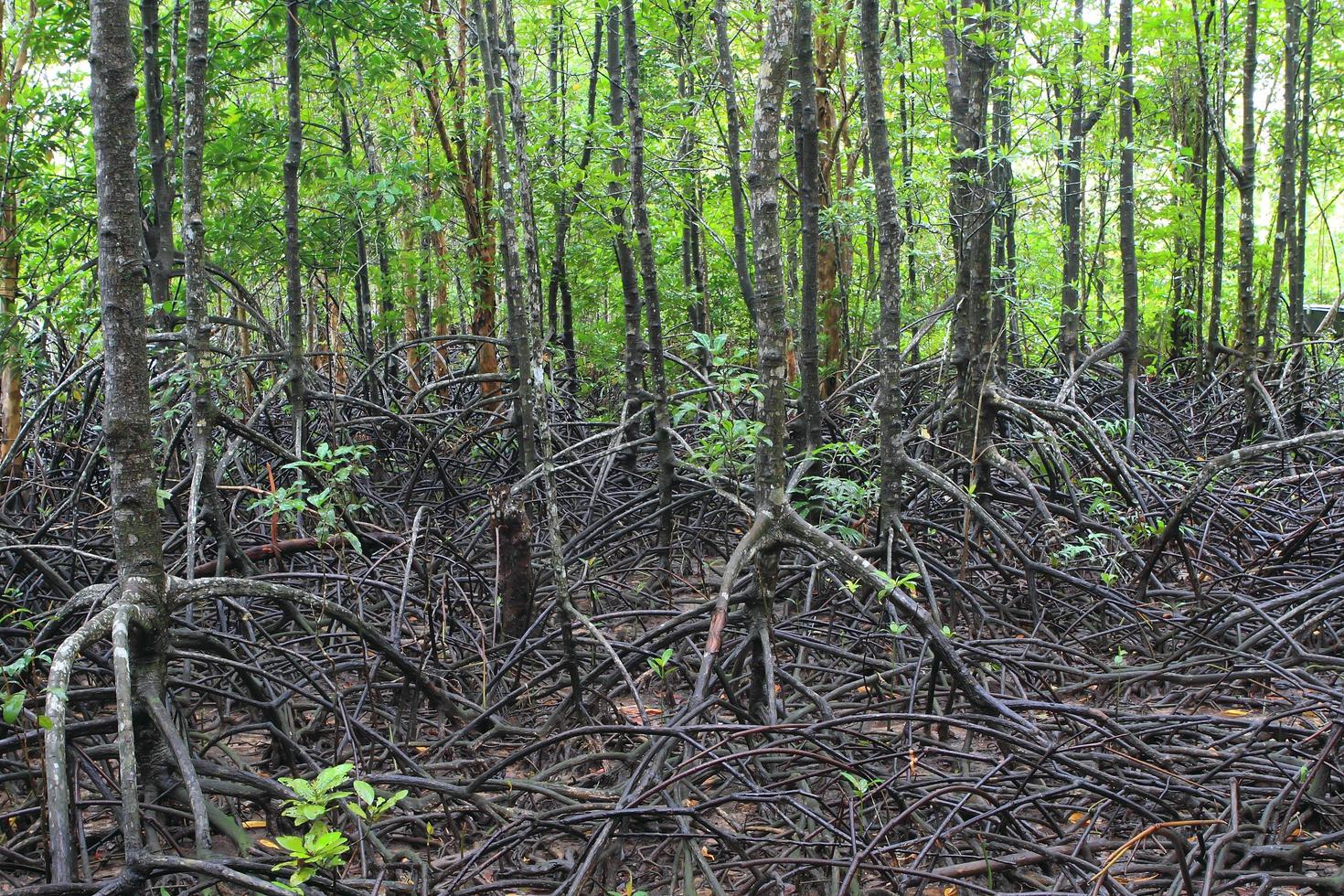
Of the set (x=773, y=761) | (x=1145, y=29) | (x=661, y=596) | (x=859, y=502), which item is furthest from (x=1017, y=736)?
(x=1145, y=29)

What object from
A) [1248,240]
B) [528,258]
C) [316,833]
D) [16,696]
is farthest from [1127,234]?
[16,696]

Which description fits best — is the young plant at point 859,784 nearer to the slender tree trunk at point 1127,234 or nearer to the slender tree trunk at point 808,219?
the slender tree trunk at point 808,219

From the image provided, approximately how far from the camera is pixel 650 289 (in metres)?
5.48

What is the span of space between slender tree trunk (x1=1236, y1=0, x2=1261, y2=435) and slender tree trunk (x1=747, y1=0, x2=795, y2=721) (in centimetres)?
554

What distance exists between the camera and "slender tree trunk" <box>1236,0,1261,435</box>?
7.32 m

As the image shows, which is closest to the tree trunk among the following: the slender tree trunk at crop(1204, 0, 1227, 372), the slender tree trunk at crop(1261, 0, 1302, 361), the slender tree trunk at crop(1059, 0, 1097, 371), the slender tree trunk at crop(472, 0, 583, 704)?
the slender tree trunk at crop(472, 0, 583, 704)

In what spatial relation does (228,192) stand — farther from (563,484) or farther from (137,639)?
(137,639)

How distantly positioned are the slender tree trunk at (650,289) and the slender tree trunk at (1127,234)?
3575 mm

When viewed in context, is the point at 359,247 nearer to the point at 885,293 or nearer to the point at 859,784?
the point at 885,293

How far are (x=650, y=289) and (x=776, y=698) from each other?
285 cm

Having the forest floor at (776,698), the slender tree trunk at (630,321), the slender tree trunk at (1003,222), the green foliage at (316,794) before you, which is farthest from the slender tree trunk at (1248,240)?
the green foliage at (316,794)

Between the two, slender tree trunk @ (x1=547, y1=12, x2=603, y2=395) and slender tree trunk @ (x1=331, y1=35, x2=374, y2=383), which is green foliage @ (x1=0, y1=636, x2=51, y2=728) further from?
slender tree trunk @ (x1=547, y1=12, x2=603, y2=395)

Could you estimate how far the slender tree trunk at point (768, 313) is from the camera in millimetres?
3123

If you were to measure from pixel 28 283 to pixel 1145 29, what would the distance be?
30.5 ft
